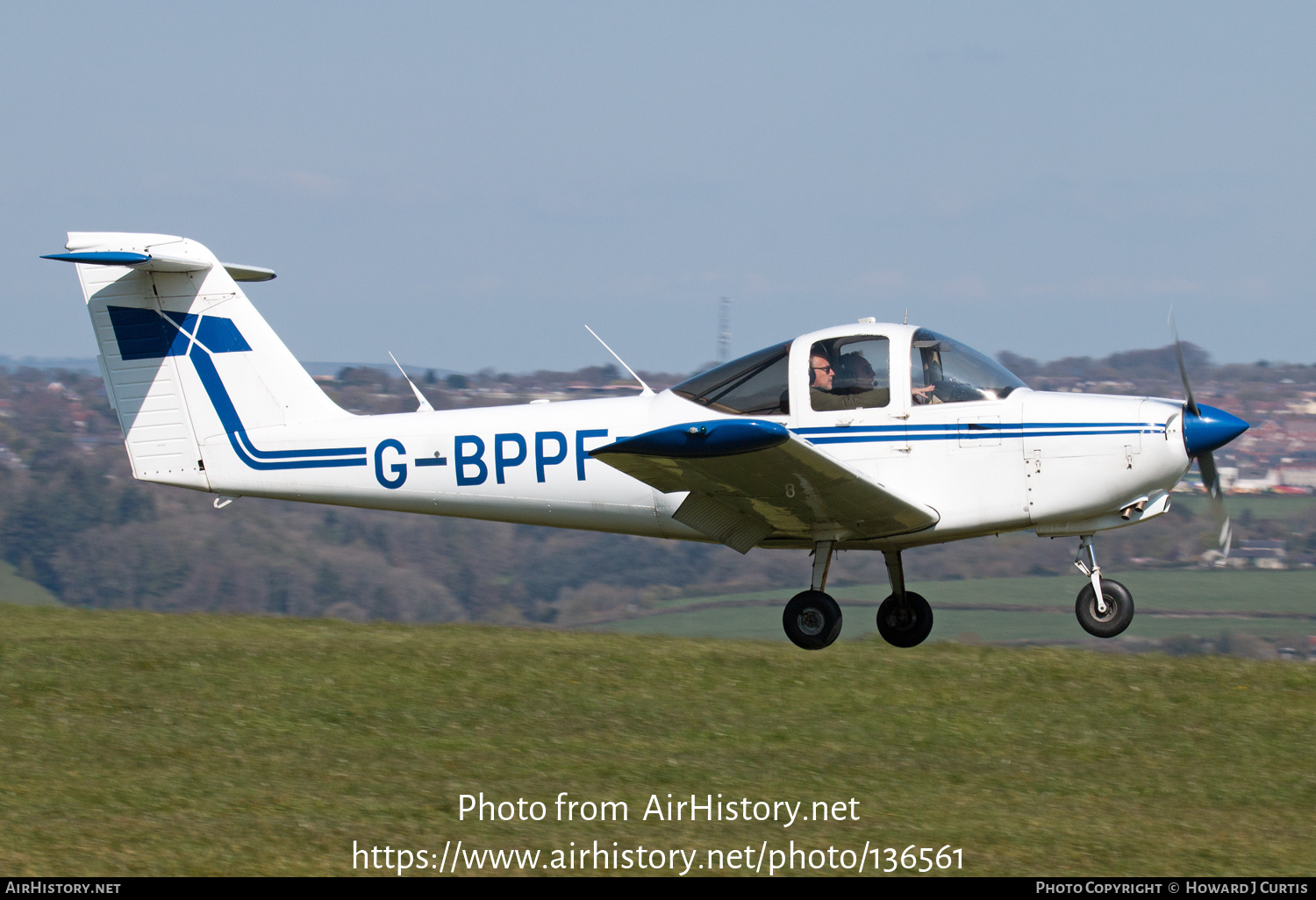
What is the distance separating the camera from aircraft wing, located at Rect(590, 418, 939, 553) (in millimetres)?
7656

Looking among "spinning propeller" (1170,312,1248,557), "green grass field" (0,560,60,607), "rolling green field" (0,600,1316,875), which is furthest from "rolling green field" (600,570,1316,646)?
"spinning propeller" (1170,312,1248,557)

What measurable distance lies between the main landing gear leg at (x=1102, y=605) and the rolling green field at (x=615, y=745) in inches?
56.9

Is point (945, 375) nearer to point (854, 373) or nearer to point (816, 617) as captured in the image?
point (854, 373)

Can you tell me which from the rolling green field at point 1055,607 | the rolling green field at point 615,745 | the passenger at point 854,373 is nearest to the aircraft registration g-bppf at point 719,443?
the passenger at point 854,373

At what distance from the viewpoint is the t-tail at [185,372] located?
34.4 feet

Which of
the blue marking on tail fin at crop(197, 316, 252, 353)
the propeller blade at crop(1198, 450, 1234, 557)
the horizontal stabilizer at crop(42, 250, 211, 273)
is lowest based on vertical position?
the propeller blade at crop(1198, 450, 1234, 557)

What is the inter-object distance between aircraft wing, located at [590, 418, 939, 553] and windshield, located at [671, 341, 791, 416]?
613 millimetres

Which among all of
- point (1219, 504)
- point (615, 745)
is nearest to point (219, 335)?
point (615, 745)

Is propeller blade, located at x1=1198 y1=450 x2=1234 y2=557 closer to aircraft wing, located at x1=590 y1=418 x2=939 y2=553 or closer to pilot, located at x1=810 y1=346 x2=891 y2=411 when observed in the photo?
aircraft wing, located at x1=590 y1=418 x2=939 y2=553

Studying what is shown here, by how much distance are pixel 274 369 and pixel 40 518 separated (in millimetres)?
57937

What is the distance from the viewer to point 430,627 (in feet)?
54.7

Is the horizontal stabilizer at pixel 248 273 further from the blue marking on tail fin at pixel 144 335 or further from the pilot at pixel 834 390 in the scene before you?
the pilot at pixel 834 390
